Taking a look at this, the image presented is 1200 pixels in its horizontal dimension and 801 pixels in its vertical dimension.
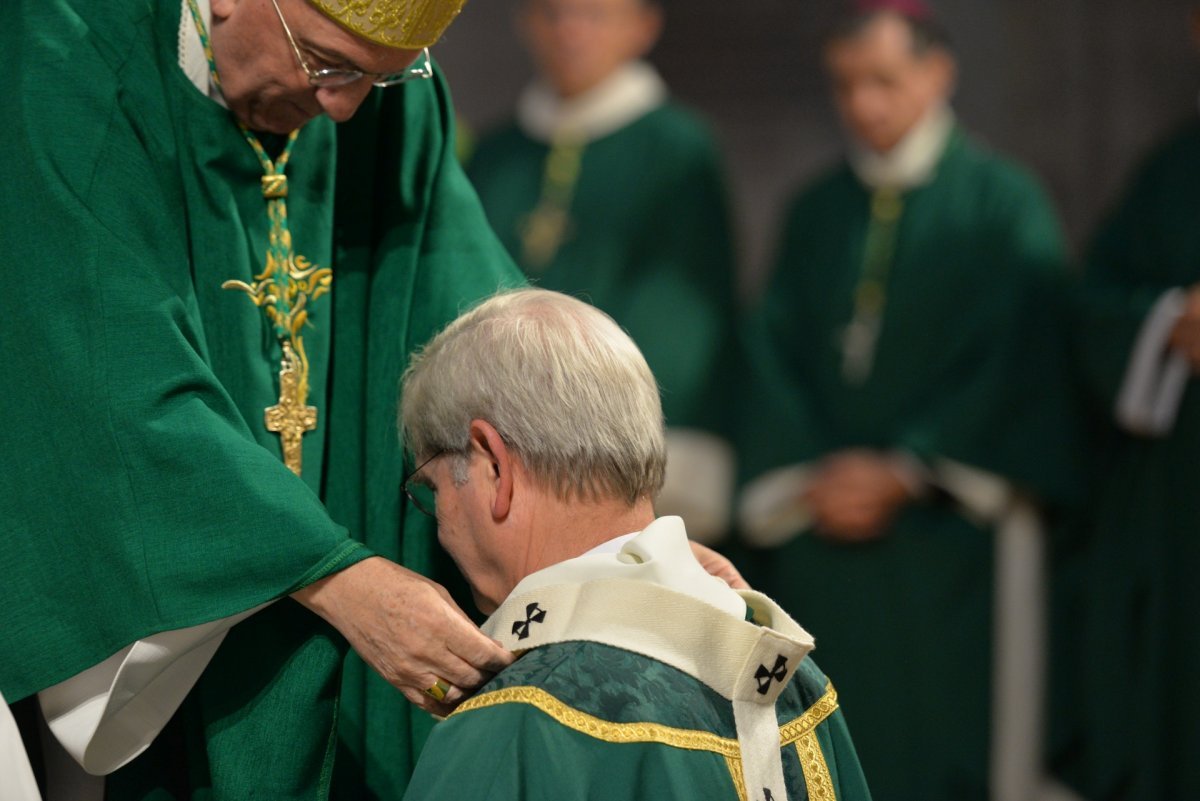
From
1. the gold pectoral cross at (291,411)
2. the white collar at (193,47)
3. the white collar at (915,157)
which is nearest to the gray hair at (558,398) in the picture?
the gold pectoral cross at (291,411)

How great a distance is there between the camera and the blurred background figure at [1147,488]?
5.57 m

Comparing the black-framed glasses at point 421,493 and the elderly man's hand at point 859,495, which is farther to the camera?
the elderly man's hand at point 859,495

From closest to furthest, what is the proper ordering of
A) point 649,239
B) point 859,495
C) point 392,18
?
1. point 392,18
2. point 859,495
3. point 649,239

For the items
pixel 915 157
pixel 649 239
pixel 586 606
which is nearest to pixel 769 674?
pixel 586 606

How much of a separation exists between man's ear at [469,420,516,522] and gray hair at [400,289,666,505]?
1 centimetres

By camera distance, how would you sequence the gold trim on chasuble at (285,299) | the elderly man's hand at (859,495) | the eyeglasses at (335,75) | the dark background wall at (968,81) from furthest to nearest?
1. the dark background wall at (968,81)
2. the elderly man's hand at (859,495)
3. the gold trim on chasuble at (285,299)
4. the eyeglasses at (335,75)

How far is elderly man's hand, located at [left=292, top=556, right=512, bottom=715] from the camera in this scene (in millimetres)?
2254

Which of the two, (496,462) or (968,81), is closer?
(496,462)

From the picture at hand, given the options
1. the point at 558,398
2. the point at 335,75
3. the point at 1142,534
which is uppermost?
the point at 335,75

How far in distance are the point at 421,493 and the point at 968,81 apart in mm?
5186

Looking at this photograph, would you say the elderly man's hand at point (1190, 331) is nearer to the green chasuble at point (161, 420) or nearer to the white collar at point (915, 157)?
the white collar at point (915, 157)

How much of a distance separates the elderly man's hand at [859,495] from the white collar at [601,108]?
5.23ft

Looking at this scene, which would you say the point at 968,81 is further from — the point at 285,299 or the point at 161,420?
the point at 161,420

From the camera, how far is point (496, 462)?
2.32 m
